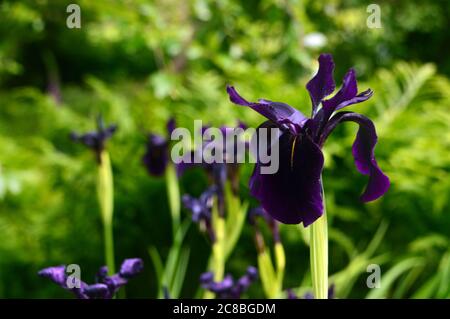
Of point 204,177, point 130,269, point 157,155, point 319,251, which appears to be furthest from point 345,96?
point 204,177

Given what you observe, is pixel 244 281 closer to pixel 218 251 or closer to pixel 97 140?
Result: pixel 218 251

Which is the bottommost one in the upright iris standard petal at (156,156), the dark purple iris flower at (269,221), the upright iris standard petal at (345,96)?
the dark purple iris flower at (269,221)

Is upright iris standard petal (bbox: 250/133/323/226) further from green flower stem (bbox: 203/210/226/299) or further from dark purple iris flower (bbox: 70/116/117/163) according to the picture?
dark purple iris flower (bbox: 70/116/117/163)

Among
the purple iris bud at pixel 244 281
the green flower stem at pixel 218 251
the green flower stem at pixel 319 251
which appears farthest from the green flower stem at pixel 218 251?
the green flower stem at pixel 319 251

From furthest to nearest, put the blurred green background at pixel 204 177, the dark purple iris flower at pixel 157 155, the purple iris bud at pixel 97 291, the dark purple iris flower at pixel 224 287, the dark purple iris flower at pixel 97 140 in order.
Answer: the blurred green background at pixel 204 177
the dark purple iris flower at pixel 157 155
the dark purple iris flower at pixel 97 140
the dark purple iris flower at pixel 224 287
the purple iris bud at pixel 97 291

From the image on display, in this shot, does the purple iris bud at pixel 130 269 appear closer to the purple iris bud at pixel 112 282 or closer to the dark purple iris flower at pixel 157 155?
the purple iris bud at pixel 112 282

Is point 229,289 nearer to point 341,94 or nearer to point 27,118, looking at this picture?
point 341,94
